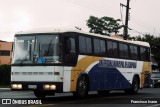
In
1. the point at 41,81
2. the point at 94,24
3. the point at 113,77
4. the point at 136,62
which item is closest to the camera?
the point at 41,81

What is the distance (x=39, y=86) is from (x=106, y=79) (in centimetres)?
576

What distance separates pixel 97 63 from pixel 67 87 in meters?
3.79

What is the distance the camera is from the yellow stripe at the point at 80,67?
69.8 ft

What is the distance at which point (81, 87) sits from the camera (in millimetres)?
22109

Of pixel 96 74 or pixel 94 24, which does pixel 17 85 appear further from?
pixel 94 24

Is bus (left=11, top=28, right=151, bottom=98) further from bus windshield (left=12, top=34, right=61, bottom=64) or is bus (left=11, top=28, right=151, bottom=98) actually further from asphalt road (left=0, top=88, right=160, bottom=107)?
asphalt road (left=0, top=88, right=160, bottom=107)

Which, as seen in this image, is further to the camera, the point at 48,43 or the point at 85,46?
the point at 85,46

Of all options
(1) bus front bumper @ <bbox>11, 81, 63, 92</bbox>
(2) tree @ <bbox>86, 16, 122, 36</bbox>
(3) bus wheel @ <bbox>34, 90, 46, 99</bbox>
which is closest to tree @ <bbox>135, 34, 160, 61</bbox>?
(2) tree @ <bbox>86, 16, 122, 36</bbox>

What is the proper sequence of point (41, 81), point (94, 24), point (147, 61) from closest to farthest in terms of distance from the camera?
1. point (41, 81)
2. point (147, 61)
3. point (94, 24)

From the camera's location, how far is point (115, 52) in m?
26.5

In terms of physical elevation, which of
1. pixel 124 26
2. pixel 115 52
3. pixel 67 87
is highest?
pixel 124 26

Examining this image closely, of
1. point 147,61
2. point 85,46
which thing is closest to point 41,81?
point 85,46

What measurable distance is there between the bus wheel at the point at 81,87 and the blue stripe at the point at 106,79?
709 mm

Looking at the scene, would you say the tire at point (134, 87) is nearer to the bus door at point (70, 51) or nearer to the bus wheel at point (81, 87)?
the bus wheel at point (81, 87)
